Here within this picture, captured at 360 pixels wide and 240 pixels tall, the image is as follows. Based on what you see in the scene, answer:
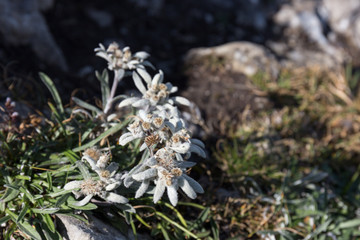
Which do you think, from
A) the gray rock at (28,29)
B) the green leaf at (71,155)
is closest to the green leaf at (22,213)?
the green leaf at (71,155)

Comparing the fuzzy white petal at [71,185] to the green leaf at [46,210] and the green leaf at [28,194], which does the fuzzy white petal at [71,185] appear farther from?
the green leaf at [28,194]

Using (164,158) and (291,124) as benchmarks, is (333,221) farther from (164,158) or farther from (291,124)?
(164,158)

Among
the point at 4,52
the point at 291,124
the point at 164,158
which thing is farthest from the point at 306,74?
the point at 4,52

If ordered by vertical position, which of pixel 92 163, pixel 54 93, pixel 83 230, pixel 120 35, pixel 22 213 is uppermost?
pixel 120 35

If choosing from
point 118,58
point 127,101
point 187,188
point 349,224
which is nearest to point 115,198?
point 187,188

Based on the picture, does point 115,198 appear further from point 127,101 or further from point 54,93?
point 54,93

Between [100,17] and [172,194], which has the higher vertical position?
[100,17]
